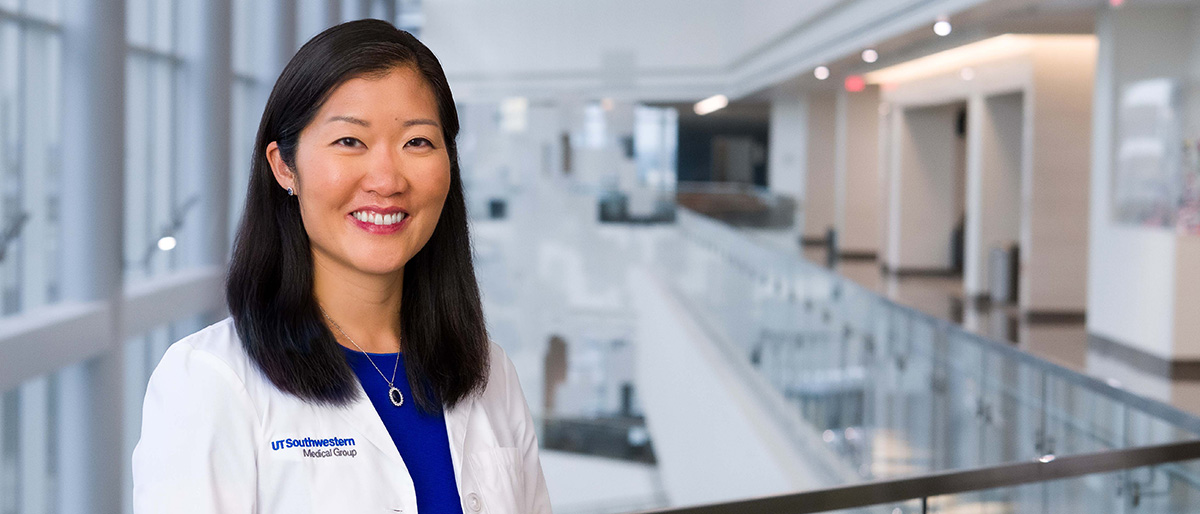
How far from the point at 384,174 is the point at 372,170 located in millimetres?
16

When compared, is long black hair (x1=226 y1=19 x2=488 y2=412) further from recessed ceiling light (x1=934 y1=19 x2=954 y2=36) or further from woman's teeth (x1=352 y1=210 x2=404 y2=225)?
recessed ceiling light (x1=934 y1=19 x2=954 y2=36)

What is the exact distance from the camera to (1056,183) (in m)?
12.3

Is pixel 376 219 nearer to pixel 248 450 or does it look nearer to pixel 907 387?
pixel 248 450

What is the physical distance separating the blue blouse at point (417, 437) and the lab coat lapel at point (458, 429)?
11 mm

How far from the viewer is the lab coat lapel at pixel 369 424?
1.40 meters

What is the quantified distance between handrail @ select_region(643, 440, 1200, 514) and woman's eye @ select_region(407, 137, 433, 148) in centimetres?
107

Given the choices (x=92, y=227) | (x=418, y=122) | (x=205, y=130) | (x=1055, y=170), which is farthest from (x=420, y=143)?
(x=1055, y=170)

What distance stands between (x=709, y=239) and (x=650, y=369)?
156 inches

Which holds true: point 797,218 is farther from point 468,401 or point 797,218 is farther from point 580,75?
point 468,401

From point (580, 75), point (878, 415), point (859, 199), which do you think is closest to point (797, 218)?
point (859, 199)

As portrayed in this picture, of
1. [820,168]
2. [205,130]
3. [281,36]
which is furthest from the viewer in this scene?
[820,168]

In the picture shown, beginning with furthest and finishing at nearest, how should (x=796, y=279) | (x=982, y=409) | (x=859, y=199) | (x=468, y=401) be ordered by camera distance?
1. (x=859, y=199)
2. (x=796, y=279)
3. (x=982, y=409)
4. (x=468, y=401)

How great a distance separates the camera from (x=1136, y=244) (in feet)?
30.5

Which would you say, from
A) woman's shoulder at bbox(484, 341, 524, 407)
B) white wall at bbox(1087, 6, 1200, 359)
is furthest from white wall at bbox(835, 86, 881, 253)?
woman's shoulder at bbox(484, 341, 524, 407)
